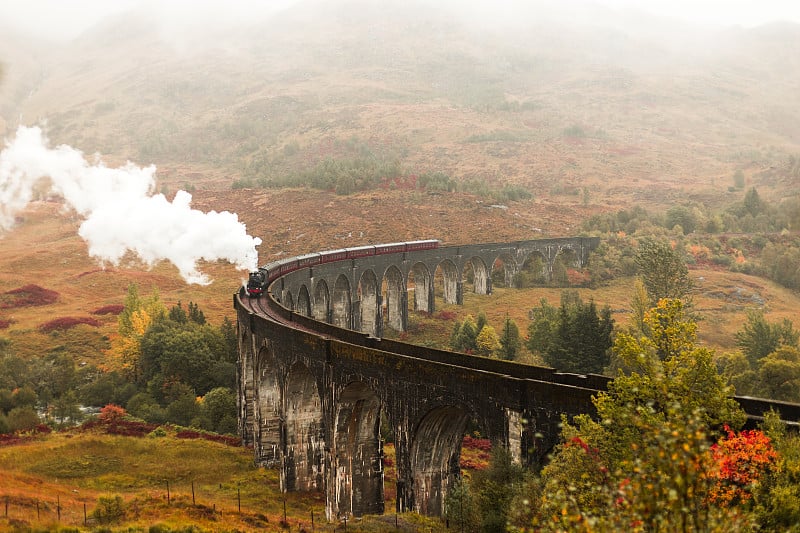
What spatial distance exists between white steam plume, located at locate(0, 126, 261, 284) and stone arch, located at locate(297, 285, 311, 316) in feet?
17.4

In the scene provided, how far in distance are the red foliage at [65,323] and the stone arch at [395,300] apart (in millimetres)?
32680

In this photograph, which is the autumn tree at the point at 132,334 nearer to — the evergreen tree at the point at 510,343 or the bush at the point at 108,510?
the bush at the point at 108,510

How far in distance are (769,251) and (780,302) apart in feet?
51.2

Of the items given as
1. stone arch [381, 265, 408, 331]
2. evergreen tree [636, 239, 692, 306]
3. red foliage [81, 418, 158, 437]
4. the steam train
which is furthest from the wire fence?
evergreen tree [636, 239, 692, 306]

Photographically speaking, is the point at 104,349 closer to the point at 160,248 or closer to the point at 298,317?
the point at 160,248

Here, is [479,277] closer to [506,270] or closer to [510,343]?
[506,270]

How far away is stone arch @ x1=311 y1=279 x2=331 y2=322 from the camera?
65.6 m

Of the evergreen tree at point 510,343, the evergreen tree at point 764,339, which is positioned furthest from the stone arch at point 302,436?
the evergreen tree at point 764,339

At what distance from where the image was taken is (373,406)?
32.1 m

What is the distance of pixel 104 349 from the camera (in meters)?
69.8

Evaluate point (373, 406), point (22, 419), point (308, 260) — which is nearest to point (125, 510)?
point (373, 406)

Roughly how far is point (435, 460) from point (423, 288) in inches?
2202

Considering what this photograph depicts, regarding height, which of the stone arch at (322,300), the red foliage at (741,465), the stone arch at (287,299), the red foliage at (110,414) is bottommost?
the red foliage at (110,414)

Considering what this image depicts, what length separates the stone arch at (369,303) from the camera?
7335 centimetres
